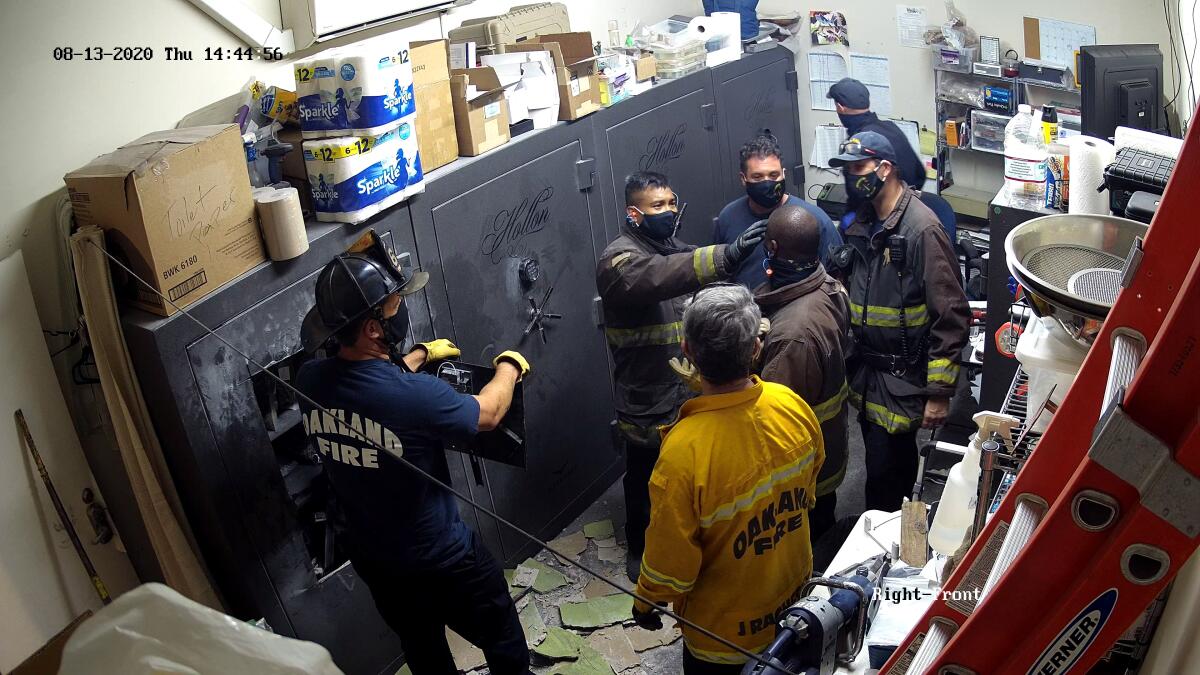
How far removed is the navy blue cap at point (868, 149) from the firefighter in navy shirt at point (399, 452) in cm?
170

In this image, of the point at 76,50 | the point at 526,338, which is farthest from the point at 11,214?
the point at 526,338

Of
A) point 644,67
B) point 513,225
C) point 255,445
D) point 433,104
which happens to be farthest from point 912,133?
point 255,445

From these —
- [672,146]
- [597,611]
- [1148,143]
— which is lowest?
[597,611]

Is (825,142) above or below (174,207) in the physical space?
below

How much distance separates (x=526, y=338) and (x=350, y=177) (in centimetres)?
126

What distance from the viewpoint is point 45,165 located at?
315cm

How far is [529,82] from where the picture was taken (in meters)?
4.25

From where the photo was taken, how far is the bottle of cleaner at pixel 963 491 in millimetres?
2107

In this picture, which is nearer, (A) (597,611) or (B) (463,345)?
(B) (463,345)

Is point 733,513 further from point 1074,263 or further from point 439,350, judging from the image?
point 439,350

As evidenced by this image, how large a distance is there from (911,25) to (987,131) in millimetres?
797

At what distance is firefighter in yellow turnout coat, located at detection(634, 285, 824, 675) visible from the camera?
2.58 metres

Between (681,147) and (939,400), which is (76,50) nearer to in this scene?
(681,147)

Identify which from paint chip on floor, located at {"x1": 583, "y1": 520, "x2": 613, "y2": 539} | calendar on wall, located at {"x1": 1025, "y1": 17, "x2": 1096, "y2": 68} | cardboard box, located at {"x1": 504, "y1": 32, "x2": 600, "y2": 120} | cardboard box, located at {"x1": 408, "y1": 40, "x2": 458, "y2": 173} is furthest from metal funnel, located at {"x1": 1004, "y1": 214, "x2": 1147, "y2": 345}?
calendar on wall, located at {"x1": 1025, "y1": 17, "x2": 1096, "y2": 68}
